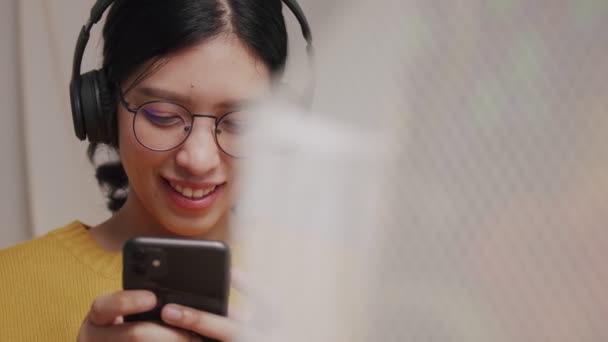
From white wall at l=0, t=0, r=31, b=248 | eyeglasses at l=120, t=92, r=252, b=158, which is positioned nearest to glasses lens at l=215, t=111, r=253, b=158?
eyeglasses at l=120, t=92, r=252, b=158

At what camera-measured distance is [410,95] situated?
1.05 metres

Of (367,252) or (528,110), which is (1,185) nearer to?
(367,252)

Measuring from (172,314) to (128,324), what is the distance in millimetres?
45

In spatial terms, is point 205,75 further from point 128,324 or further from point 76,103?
point 128,324

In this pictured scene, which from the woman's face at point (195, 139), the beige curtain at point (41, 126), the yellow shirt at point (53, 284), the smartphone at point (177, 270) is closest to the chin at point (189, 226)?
the woman's face at point (195, 139)

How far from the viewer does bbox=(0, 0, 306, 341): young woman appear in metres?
0.69

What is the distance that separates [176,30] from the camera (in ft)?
2.27

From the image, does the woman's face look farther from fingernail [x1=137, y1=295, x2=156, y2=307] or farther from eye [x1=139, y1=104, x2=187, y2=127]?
fingernail [x1=137, y1=295, x2=156, y2=307]

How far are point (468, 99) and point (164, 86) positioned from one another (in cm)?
57

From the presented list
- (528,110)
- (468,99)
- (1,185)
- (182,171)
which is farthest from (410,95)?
(1,185)

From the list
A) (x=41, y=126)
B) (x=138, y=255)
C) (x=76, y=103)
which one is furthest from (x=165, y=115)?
(x=41, y=126)

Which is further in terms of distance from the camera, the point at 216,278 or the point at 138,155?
the point at 138,155

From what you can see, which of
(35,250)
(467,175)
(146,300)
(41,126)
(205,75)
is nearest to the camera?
(146,300)

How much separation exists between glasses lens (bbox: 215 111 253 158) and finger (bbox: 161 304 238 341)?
24cm
